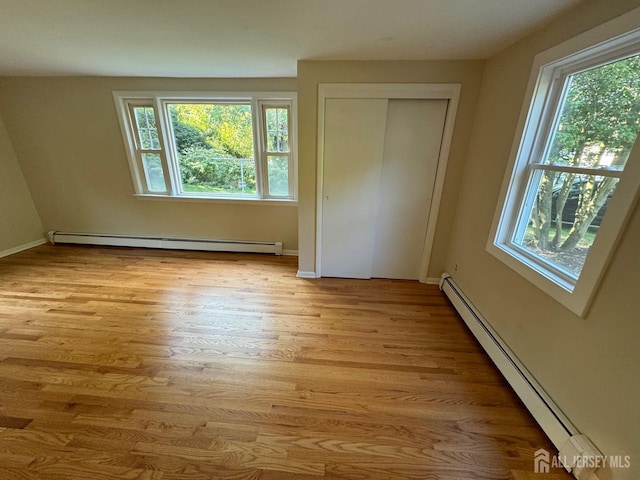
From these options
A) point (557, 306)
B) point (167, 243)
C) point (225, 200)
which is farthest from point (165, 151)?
point (557, 306)

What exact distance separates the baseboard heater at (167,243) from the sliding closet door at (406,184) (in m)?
1.51

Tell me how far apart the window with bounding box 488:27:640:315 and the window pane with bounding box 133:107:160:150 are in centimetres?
392

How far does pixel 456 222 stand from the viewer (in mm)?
2482

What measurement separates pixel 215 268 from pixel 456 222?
2849 millimetres

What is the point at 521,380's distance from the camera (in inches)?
56.6

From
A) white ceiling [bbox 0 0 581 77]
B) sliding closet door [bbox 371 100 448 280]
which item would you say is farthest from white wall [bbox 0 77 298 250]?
sliding closet door [bbox 371 100 448 280]

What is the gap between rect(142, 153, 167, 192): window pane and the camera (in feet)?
10.8

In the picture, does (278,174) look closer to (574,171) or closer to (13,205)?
(574,171)

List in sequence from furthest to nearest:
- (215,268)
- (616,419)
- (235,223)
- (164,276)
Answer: (235,223), (215,268), (164,276), (616,419)

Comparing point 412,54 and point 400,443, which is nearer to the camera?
point 400,443

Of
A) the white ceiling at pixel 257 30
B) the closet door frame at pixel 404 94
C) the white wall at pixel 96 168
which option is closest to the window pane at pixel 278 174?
the white wall at pixel 96 168

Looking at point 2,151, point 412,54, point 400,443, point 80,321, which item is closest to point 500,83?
point 412,54

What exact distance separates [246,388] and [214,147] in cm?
287

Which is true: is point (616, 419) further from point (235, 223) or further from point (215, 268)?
point (235, 223)
